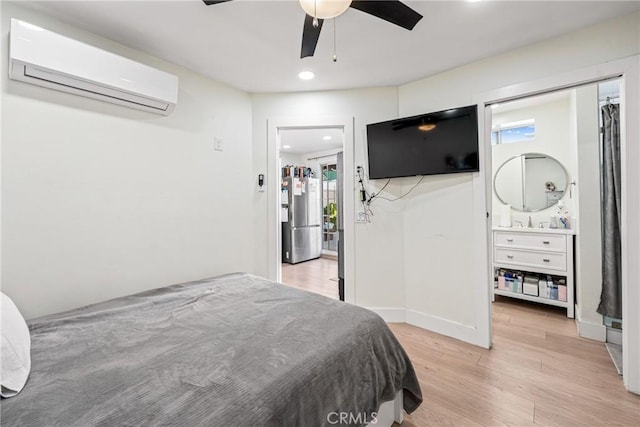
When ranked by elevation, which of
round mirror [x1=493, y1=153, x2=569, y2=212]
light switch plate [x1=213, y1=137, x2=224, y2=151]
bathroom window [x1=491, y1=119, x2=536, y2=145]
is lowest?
round mirror [x1=493, y1=153, x2=569, y2=212]

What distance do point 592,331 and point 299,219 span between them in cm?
468

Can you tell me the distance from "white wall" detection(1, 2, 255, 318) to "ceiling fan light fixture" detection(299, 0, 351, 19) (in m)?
1.57

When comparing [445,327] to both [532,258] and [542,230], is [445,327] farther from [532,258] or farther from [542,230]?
[542,230]

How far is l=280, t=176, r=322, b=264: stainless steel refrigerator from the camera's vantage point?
5.85 metres

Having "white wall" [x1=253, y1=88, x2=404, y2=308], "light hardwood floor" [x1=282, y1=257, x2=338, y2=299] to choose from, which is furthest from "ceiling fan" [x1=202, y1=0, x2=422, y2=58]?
"light hardwood floor" [x1=282, y1=257, x2=338, y2=299]

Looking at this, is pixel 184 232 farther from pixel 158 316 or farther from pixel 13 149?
pixel 13 149

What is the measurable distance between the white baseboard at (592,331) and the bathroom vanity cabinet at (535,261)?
483mm

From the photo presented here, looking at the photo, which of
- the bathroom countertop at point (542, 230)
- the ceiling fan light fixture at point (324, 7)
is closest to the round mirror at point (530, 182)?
the bathroom countertop at point (542, 230)

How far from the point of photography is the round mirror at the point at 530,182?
3.40m

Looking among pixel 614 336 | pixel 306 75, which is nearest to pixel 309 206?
pixel 306 75

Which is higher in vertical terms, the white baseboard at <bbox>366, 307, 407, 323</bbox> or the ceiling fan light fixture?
the ceiling fan light fixture

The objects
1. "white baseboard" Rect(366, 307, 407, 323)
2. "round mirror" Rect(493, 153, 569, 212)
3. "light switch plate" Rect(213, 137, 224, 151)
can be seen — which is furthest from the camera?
"round mirror" Rect(493, 153, 569, 212)

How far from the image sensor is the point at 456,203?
2.55m

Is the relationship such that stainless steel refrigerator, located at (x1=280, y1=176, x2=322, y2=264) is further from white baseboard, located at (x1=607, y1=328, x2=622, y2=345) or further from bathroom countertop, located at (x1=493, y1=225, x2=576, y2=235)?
white baseboard, located at (x1=607, y1=328, x2=622, y2=345)
